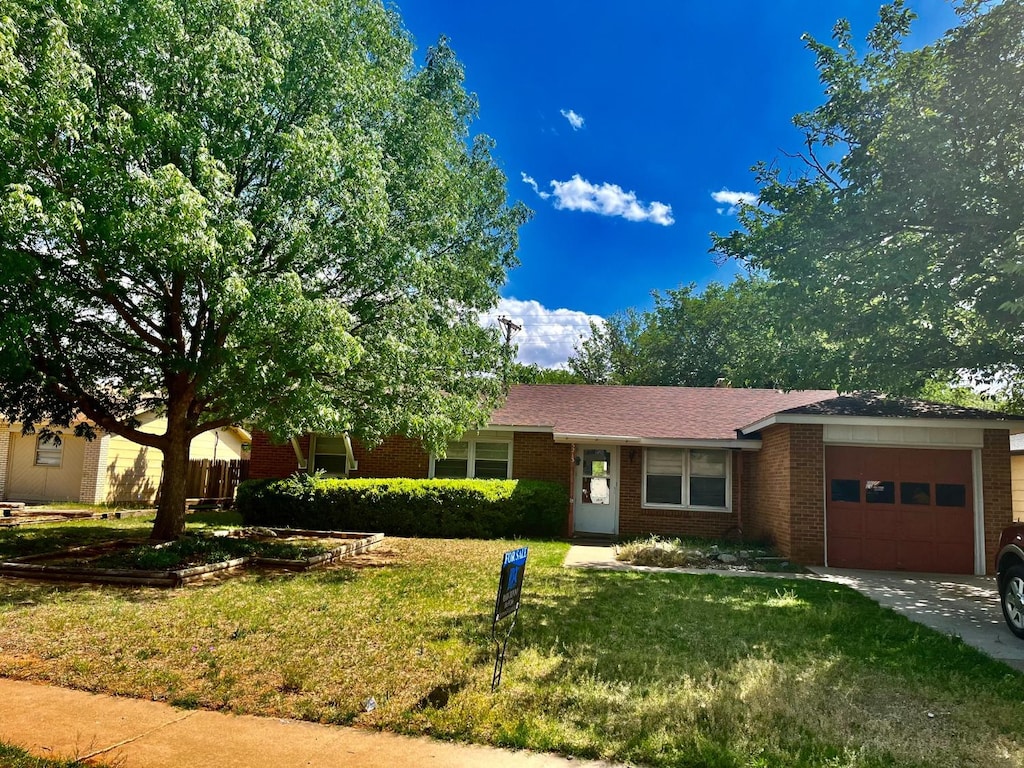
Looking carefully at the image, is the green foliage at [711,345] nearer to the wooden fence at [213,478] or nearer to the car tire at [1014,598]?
the car tire at [1014,598]

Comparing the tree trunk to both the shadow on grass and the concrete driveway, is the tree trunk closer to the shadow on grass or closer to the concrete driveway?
the shadow on grass

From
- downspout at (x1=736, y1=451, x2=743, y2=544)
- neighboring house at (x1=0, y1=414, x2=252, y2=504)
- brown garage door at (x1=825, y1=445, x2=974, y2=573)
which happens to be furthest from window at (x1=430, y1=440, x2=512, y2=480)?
neighboring house at (x1=0, y1=414, x2=252, y2=504)

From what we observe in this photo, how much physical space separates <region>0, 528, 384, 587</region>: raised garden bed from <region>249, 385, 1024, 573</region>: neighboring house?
5.08m

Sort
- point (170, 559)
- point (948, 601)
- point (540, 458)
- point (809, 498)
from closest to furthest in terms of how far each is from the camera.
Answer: point (948, 601) < point (170, 559) < point (809, 498) < point (540, 458)

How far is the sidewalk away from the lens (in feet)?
12.6

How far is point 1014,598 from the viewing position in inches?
287

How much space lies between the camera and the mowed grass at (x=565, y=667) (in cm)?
432

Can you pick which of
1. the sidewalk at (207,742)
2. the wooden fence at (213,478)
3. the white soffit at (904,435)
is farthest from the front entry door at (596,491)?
the sidewalk at (207,742)

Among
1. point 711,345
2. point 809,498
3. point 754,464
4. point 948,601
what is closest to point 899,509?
point 809,498

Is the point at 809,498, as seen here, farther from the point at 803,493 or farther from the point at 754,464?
the point at 754,464

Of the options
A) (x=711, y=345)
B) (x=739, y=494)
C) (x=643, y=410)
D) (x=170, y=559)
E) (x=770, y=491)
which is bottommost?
(x=170, y=559)

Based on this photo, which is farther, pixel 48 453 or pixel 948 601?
pixel 48 453

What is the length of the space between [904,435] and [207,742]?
1221 cm

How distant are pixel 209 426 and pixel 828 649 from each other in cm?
1025
